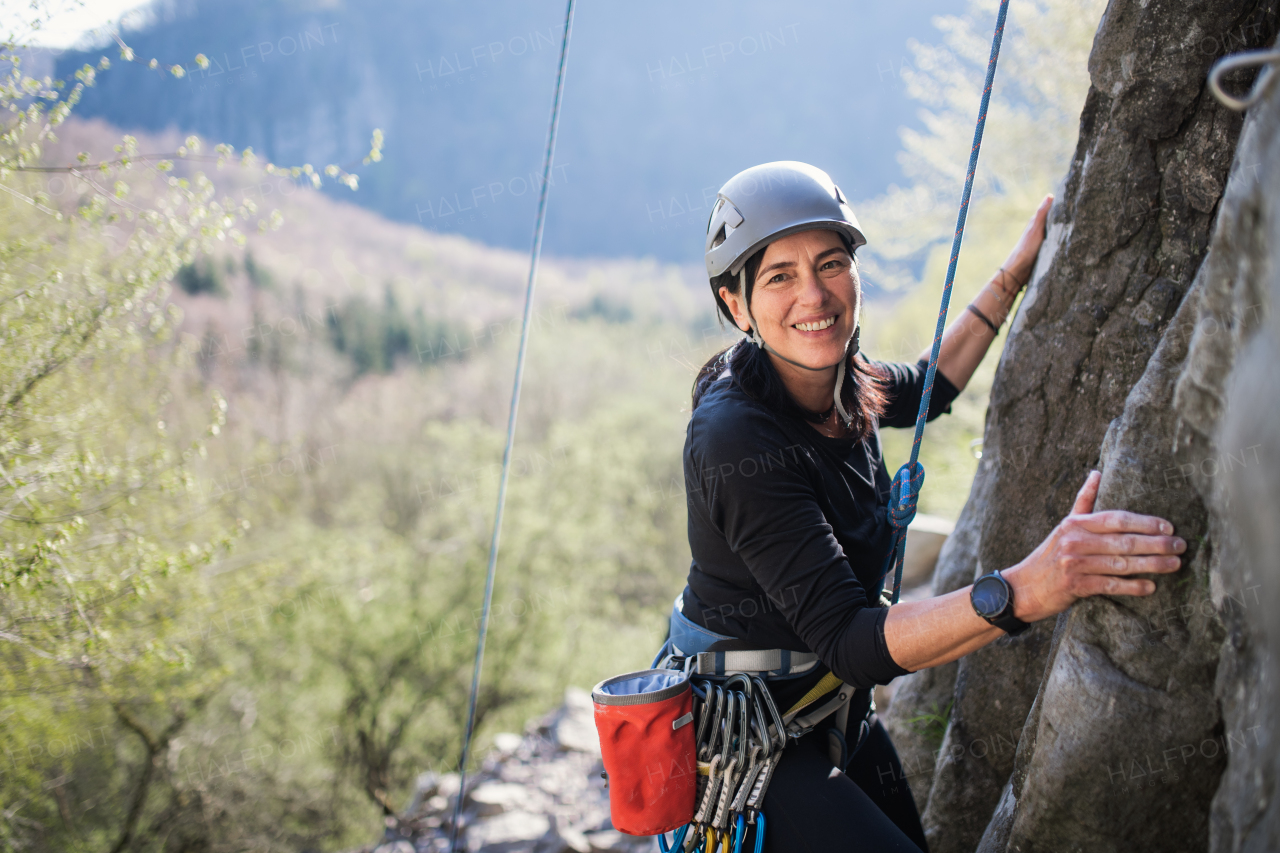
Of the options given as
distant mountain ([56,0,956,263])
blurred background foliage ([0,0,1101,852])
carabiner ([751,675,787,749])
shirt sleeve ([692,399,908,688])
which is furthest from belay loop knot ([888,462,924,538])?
distant mountain ([56,0,956,263])

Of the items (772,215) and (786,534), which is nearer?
(786,534)

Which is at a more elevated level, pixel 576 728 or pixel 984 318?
pixel 984 318

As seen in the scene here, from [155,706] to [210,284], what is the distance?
103 ft

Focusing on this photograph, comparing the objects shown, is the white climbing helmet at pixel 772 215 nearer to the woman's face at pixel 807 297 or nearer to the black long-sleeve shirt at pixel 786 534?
the woman's face at pixel 807 297

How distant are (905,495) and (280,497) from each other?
2056 cm

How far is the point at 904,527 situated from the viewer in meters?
2.04

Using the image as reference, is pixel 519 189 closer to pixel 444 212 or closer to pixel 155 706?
pixel 444 212

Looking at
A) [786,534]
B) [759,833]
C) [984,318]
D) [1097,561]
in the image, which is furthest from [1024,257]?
[759,833]

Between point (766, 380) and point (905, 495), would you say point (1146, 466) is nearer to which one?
point (905, 495)

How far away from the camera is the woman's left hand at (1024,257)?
8.24 feet

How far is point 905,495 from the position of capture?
1994mm

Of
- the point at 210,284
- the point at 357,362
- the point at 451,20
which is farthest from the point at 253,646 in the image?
the point at 451,20

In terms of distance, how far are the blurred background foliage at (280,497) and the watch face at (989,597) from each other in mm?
992

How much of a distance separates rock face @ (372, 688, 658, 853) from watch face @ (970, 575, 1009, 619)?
4.84 m
